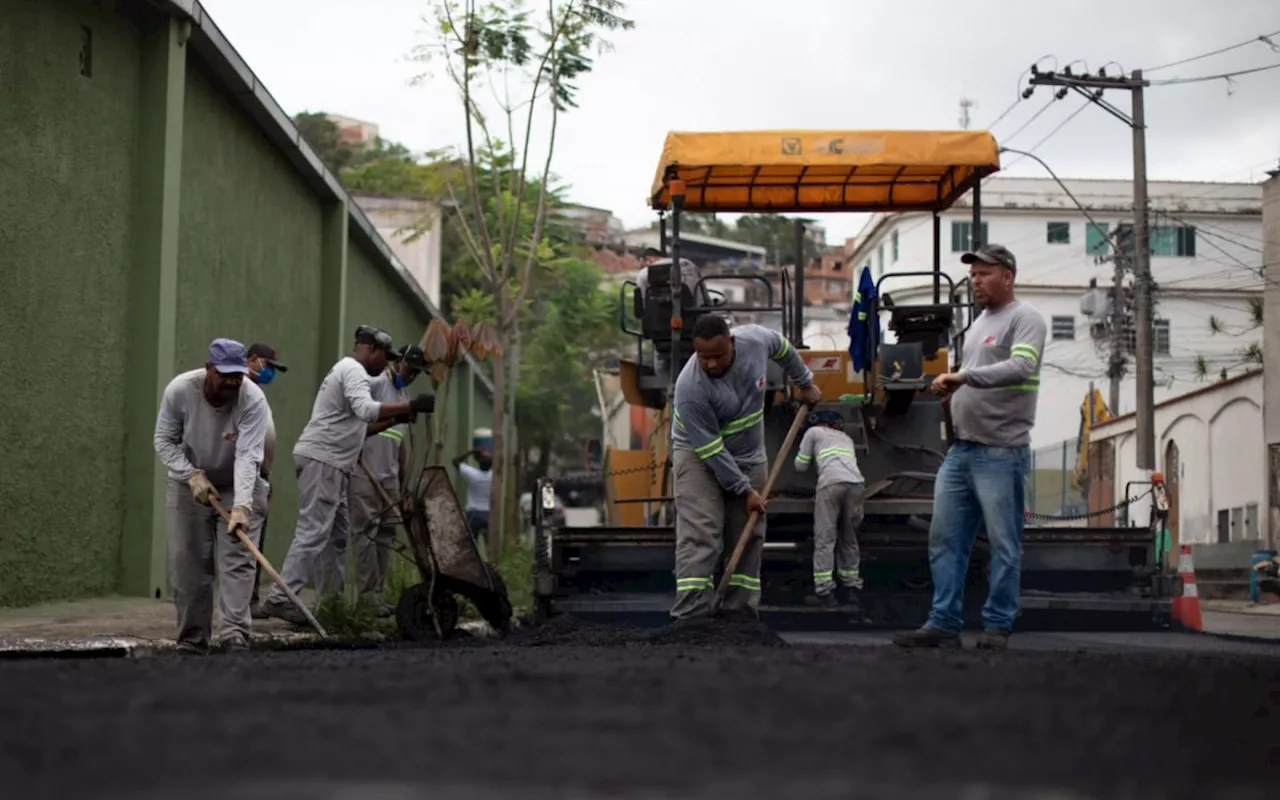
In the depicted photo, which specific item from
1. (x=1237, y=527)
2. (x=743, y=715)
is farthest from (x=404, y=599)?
(x=1237, y=527)

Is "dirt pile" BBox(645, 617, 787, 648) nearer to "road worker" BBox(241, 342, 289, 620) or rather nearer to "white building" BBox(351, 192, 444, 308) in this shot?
"road worker" BBox(241, 342, 289, 620)

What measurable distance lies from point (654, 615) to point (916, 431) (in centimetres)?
241

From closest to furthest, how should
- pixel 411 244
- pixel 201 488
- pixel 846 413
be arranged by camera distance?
pixel 201 488, pixel 846 413, pixel 411 244

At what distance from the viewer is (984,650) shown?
7.21 m

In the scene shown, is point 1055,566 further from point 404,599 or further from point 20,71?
point 20,71

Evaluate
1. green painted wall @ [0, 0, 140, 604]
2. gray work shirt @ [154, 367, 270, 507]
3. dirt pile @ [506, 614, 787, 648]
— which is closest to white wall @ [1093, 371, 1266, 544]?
green painted wall @ [0, 0, 140, 604]

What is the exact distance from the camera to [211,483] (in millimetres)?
8328

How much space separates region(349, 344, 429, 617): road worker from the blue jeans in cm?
349

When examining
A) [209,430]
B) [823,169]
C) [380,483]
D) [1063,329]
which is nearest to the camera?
[209,430]

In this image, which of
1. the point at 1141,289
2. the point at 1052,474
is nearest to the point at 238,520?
the point at 1141,289

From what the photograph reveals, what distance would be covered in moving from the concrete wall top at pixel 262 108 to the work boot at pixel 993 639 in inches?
278

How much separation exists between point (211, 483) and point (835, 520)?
13.1ft

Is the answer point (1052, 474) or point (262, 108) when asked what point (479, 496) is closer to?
point (262, 108)

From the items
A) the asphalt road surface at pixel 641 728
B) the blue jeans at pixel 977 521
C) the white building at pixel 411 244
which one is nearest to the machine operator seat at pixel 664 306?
the blue jeans at pixel 977 521
